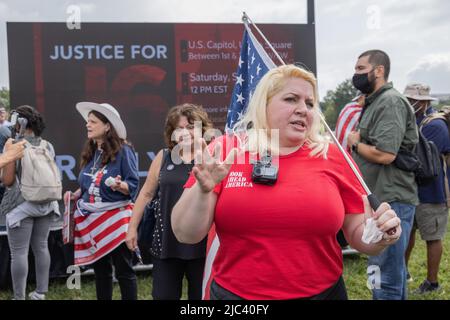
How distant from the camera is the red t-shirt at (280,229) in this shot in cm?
186

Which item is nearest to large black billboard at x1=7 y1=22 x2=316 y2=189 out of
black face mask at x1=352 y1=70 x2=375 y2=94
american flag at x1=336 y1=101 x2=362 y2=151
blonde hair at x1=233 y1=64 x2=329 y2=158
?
american flag at x1=336 y1=101 x2=362 y2=151

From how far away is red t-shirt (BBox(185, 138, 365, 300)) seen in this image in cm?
186

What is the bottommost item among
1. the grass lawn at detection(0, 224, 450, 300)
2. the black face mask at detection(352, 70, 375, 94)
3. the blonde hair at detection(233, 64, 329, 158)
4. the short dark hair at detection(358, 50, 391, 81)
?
the grass lawn at detection(0, 224, 450, 300)

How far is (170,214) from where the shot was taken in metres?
3.35

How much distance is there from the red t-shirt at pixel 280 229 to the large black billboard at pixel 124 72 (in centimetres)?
355

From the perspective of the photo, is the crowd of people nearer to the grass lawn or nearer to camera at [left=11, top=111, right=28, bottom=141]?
camera at [left=11, top=111, right=28, bottom=141]

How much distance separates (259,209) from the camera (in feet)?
6.08

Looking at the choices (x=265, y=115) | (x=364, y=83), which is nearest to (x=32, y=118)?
(x=364, y=83)

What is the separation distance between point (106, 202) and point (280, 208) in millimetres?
2476

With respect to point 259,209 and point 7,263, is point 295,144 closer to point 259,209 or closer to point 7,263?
point 259,209

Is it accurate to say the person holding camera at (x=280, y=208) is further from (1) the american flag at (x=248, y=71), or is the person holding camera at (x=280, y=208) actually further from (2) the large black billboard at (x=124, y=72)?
(2) the large black billboard at (x=124, y=72)

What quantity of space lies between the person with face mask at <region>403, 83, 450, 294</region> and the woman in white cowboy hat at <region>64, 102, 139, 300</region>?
2.56 metres
